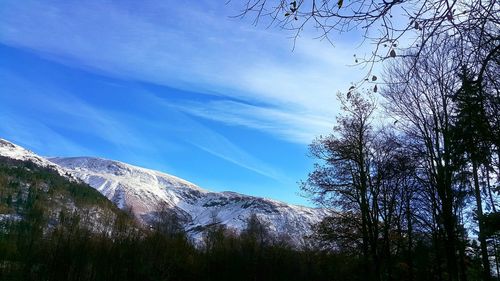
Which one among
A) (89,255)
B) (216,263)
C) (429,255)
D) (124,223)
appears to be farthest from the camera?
(429,255)

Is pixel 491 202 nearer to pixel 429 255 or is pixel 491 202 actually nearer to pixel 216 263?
pixel 216 263

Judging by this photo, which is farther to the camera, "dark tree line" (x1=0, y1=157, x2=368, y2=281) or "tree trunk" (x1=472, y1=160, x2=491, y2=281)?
"tree trunk" (x1=472, y1=160, x2=491, y2=281)

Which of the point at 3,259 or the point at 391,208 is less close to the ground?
the point at 391,208

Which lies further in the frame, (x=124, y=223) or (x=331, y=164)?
(x=331, y=164)

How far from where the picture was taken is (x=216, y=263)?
23.3m

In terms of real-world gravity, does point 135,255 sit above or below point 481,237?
below

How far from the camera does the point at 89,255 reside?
1736 centimetres

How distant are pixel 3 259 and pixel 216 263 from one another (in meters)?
10.5

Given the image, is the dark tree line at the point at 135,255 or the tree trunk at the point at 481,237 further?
the tree trunk at the point at 481,237

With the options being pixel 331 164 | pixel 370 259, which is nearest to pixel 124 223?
pixel 331 164

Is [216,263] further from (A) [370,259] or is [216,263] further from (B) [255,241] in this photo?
(A) [370,259]

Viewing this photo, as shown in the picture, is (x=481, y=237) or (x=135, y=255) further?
(x=135, y=255)

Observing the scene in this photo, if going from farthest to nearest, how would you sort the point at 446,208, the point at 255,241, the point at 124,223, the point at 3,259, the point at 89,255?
the point at 255,241 → the point at 124,223 → the point at 446,208 → the point at 89,255 → the point at 3,259

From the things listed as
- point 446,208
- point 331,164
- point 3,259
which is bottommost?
point 3,259
